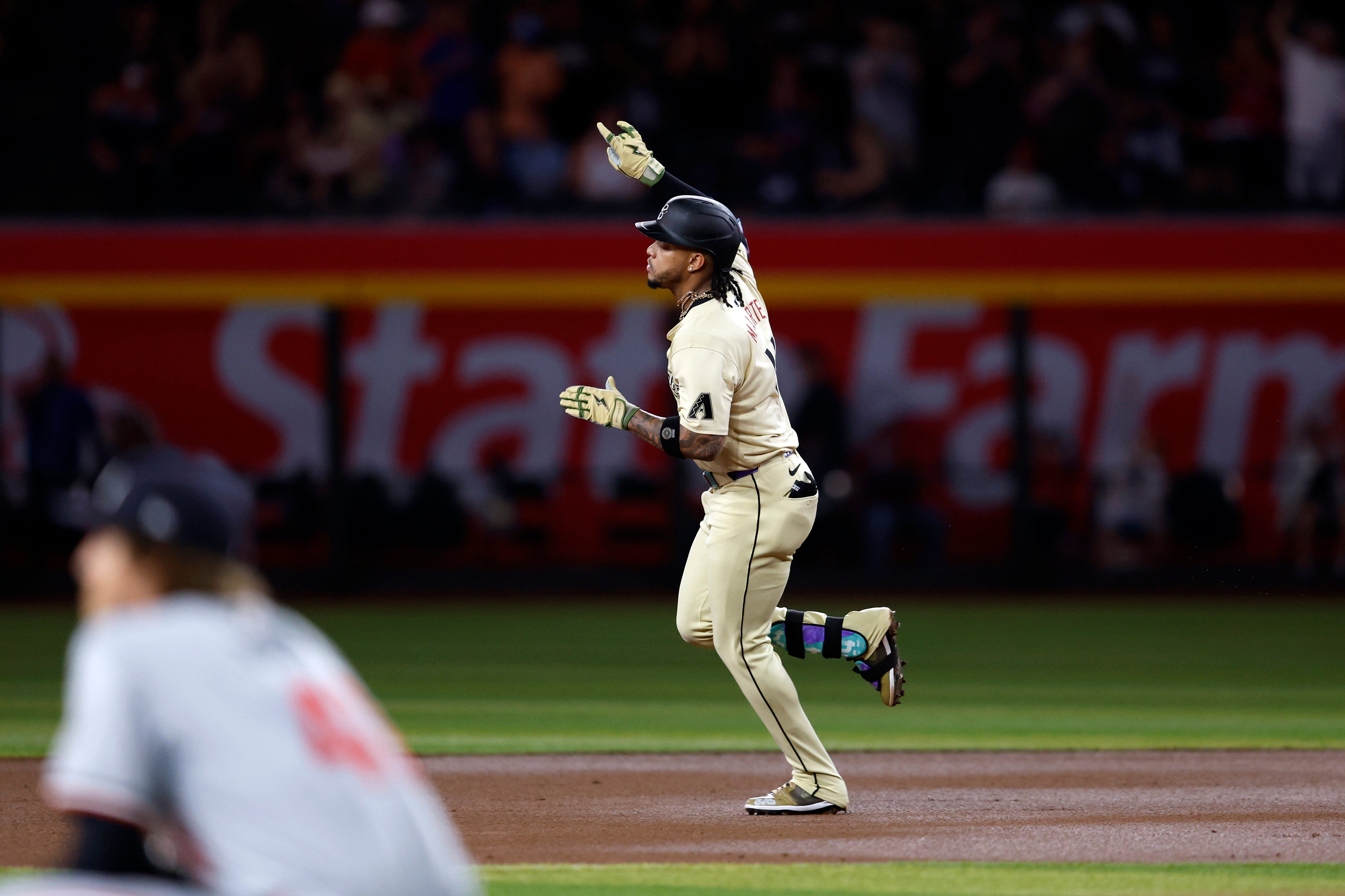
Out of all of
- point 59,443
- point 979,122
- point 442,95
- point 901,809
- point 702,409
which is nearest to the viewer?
point 702,409

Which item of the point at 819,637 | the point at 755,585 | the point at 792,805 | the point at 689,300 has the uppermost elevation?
the point at 689,300

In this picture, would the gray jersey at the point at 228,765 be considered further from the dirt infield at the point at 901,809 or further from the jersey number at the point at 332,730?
the dirt infield at the point at 901,809

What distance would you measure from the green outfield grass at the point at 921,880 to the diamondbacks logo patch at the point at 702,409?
4.80 feet

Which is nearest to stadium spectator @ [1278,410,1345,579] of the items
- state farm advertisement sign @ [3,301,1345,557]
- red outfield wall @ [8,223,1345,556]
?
red outfield wall @ [8,223,1345,556]

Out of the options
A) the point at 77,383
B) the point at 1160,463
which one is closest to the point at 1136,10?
the point at 1160,463

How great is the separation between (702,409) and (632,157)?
4.19ft

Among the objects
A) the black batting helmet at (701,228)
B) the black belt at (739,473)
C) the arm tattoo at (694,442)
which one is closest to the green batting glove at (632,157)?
the black batting helmet at (701,228)

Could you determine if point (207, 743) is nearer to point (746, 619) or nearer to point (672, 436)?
point (672, 436)

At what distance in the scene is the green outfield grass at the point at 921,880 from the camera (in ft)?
17.0

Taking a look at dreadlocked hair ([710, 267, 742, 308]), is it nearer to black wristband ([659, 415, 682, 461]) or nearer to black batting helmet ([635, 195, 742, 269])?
black batting helmet ([635, 195, 742, 269])

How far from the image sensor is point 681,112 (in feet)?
56.3

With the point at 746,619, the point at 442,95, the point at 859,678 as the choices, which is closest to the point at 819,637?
the point at 746,619

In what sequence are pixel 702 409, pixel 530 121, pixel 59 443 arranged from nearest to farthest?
1. pixel 702 409
2. pixel 59 443
3. pixel 530 121

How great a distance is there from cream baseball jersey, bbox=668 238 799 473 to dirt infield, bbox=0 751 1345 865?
133 centimetres
